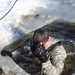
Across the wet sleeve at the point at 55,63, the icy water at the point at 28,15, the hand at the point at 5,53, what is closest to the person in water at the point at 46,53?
the wet sleeve at the point at 55,63

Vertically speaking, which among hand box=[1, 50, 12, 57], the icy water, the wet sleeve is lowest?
the icy water

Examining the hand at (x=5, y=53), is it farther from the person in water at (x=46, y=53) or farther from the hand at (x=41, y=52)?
the hand at (x=41, y=52)

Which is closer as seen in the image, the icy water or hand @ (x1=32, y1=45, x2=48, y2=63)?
hand @ (x1=32, y1=45, x2=48, y2=63)

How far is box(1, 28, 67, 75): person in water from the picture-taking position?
168 inches

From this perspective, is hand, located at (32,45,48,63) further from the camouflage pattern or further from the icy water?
the icy water

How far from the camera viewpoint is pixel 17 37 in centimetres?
615

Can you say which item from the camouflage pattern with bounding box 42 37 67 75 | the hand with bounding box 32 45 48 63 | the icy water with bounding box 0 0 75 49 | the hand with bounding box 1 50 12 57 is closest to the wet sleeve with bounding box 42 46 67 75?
the camouflage pattern with bounding box 42 37 67 75

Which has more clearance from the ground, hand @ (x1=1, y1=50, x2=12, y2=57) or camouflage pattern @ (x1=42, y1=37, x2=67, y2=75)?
camouflage pattern @ (x1=42, y1=37, x2=67, y2=75)

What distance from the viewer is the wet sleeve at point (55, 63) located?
14.2ft

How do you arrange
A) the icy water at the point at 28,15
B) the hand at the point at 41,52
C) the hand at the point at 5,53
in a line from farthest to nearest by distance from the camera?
1. the icy water at the point at 28,15
2. the hand at the point at 5,53
3. the hand at the point at 41,52

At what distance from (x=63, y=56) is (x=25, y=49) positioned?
2.61 feet

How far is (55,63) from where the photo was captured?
15.0 feet

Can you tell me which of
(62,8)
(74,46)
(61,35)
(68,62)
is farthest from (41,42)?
(62,8)

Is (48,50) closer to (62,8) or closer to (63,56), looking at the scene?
(63,56)
